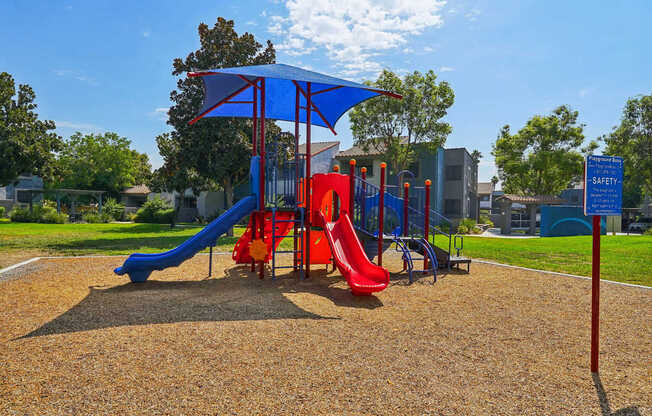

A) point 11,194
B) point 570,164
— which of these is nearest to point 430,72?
point 570,164

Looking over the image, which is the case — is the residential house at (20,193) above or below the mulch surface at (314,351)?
above

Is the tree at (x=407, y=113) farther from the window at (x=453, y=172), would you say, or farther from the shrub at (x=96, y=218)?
the shrub at (x=96, y=218)

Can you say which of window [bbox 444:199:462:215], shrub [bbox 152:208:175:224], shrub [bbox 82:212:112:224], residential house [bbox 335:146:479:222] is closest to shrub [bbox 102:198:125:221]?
shrub [bbox 82:212:112:224]

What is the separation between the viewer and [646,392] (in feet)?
12.2

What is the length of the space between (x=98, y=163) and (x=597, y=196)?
56738mm

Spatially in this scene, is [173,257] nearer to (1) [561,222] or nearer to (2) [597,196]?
(2) [597,196]

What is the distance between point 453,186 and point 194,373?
33.4 metres

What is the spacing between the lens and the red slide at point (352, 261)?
7.12 metres

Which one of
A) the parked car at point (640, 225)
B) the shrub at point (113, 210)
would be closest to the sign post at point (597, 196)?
the shrub at point (113, 210)

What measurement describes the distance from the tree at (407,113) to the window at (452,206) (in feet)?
22.6

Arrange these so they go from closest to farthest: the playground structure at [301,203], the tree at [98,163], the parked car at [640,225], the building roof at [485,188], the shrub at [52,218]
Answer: the playground structure at [301,203] → the shrub at [52,218] → the parked car at [640,225] → the tree at [98,163] → the building roof at [485,188]

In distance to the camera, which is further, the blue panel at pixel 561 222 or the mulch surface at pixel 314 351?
the blue panel at pixel 561 222

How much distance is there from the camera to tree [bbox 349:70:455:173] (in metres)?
28.9

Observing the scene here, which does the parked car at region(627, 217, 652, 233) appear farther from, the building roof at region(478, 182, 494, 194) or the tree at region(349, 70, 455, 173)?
the building roof at region(478, 182, 494, 194)
